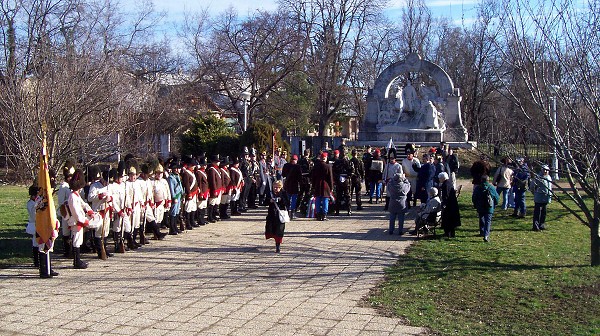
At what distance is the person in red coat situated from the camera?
1697cm

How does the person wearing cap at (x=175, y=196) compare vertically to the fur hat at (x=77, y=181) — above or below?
below

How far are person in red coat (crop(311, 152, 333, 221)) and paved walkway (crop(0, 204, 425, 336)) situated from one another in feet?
8.71

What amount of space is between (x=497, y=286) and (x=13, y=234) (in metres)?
10.3

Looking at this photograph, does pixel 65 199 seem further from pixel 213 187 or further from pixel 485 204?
pixel 485 204

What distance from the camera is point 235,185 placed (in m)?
18.0

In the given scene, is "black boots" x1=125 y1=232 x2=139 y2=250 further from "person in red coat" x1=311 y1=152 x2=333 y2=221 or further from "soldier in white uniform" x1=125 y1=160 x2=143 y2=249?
"person in red coat" x1=311 y1=152 x2=333 y2=221

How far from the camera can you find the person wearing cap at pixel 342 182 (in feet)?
59.8

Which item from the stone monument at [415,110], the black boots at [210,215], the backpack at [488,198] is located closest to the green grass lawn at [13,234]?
the black boots at [210,215]

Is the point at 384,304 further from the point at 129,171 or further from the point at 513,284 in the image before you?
the point at 129,171

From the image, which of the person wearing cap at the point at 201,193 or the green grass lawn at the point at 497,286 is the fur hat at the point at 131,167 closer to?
the person wearing cap at the point at 201,193

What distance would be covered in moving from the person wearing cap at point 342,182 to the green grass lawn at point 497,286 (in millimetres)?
4347

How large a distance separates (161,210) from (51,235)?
12.0 feet

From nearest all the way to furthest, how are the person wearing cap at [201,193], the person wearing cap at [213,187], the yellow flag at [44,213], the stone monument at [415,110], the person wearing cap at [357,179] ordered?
Answer: 1. the yellow flag at [44,213]
2. the person wearing cap at [201,193]
3. the person wearing cap at [213,187]
4. the person wearing cap at [357,179]
5. the stone monument at [415,110]

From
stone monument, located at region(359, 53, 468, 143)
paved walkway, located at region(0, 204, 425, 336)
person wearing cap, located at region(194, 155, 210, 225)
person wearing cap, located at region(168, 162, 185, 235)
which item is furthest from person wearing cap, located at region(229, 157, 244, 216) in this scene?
stone monument, located at region(359, 53, 468, 143)
